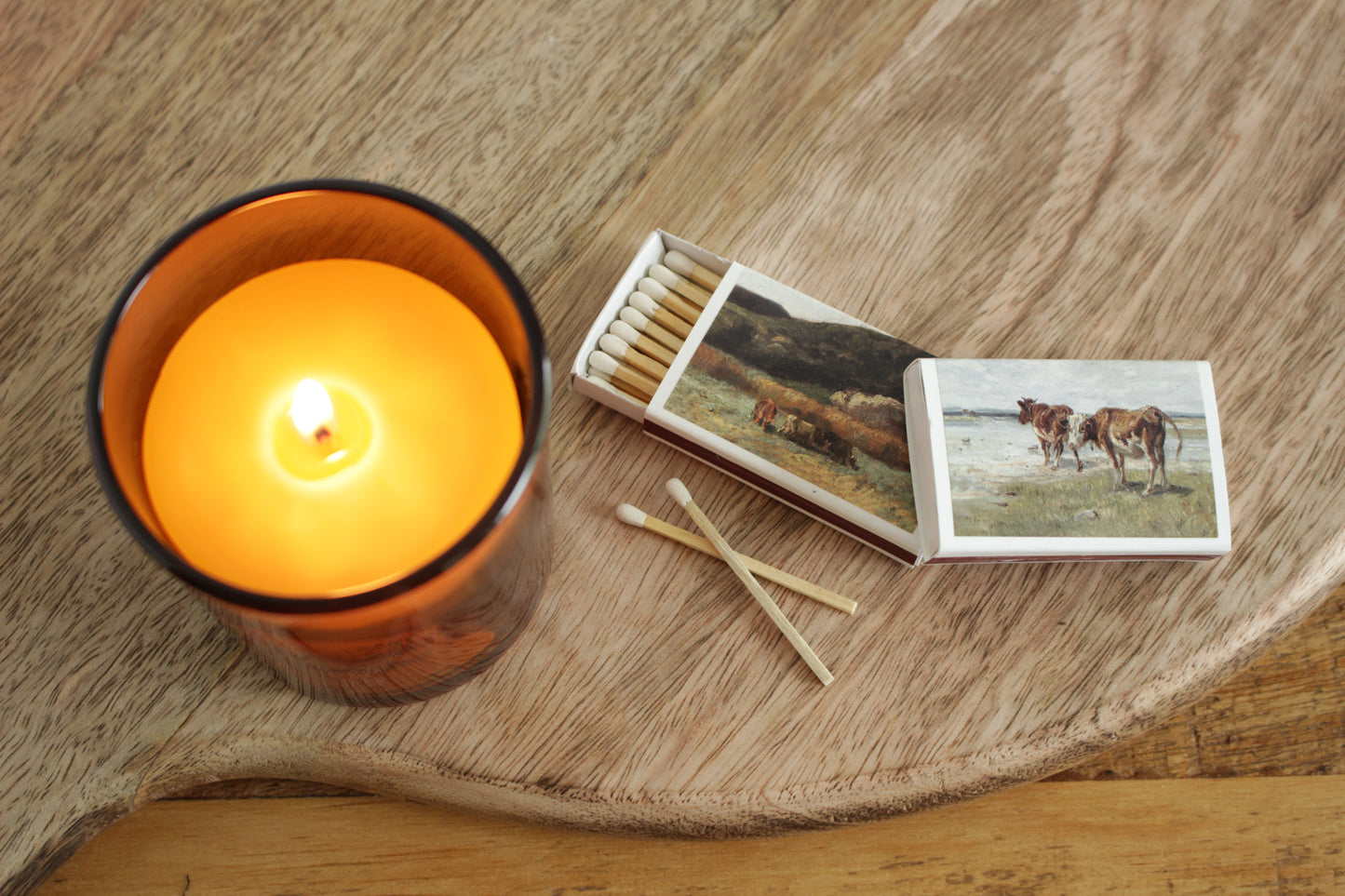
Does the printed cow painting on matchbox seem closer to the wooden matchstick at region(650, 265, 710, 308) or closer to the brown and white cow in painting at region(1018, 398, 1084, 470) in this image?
the brown and white cow in painting at region(1018, 398, 1084, 470)

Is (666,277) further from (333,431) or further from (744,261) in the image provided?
(333,431)

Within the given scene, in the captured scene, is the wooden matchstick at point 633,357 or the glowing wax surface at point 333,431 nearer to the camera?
the glowing wax surface at point 333,431

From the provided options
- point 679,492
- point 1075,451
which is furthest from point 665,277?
point 1075,451

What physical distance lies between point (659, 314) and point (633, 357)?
0.03 metres

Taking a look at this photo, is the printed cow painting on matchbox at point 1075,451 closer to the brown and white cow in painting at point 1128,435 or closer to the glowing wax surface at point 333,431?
the brown and white cow in painting at point 1128,435

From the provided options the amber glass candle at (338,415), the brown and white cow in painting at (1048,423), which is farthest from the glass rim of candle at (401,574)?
the brown and white cow in painting at (1048,423)

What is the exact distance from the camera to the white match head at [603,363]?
44cm

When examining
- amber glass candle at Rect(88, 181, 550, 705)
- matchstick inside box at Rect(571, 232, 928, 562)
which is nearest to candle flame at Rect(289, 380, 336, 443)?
amber glass candle at Rect(88, 181, 550, 705)

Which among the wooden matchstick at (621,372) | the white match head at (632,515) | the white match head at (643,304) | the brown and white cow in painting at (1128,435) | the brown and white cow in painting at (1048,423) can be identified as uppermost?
the white match head at (643,304)

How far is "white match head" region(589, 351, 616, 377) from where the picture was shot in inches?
17.4

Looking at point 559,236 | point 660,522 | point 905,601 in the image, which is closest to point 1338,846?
point 905,601

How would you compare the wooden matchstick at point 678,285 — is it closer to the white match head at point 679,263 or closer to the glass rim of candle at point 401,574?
the white match head at point 679,263

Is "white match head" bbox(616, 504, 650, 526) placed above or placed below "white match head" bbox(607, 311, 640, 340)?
below

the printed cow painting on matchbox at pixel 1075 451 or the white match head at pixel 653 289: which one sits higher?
the white match head at pixel 653 289
